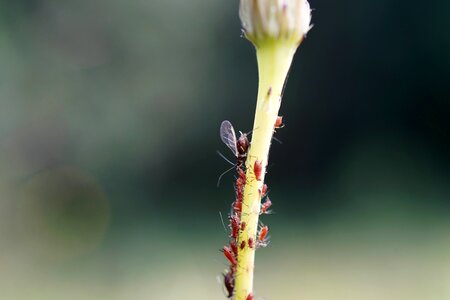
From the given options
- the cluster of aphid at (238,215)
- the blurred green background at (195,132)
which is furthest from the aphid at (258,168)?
the blurred green background at (195,132)

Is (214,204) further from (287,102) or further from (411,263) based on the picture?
(411,263)

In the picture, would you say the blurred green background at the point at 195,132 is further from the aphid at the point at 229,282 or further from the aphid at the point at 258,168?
the aphid at the point at 258,168

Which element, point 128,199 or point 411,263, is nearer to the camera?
point 411,263

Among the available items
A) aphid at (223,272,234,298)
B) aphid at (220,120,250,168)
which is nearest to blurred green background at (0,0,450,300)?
aphid at (220,120,250,168)

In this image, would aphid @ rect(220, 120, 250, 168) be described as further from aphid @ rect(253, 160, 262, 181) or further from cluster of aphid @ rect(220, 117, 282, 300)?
aphid @ rect(253, 160, 262, 181)

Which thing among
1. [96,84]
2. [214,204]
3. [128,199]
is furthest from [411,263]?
[96,84]

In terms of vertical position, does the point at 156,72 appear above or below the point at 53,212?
above
